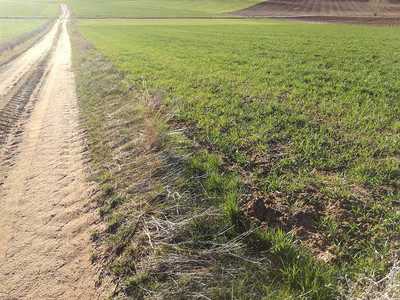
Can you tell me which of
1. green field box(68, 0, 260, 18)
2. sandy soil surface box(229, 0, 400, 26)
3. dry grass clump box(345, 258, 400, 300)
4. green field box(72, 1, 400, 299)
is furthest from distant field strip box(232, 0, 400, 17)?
dry grass clump box(345, 258, 400, 300)

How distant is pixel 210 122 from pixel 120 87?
5094 mm

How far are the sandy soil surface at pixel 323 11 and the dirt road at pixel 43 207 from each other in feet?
171

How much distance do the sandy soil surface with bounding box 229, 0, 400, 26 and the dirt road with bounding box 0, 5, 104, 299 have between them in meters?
52.3

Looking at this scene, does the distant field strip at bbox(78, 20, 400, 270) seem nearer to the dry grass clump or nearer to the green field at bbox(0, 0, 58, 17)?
the dry grass clump

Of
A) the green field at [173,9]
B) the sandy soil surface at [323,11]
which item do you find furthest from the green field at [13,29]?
the sandy soil surface at [323,11]

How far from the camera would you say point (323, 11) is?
57.4 meters

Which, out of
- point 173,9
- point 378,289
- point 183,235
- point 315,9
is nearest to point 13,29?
point 173,9

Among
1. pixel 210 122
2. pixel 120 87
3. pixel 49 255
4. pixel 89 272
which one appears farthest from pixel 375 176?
pixel 120 87

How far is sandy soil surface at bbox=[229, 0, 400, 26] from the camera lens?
46.7 meters

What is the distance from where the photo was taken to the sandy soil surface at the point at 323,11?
153ft

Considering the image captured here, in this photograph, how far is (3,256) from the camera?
3.41 metres

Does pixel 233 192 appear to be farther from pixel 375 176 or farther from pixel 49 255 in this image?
pixel 49 255

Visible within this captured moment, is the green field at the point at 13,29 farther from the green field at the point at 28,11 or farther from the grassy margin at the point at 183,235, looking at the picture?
the grassy margin at the point at 183,235

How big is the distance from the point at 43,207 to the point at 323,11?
71818 mm
